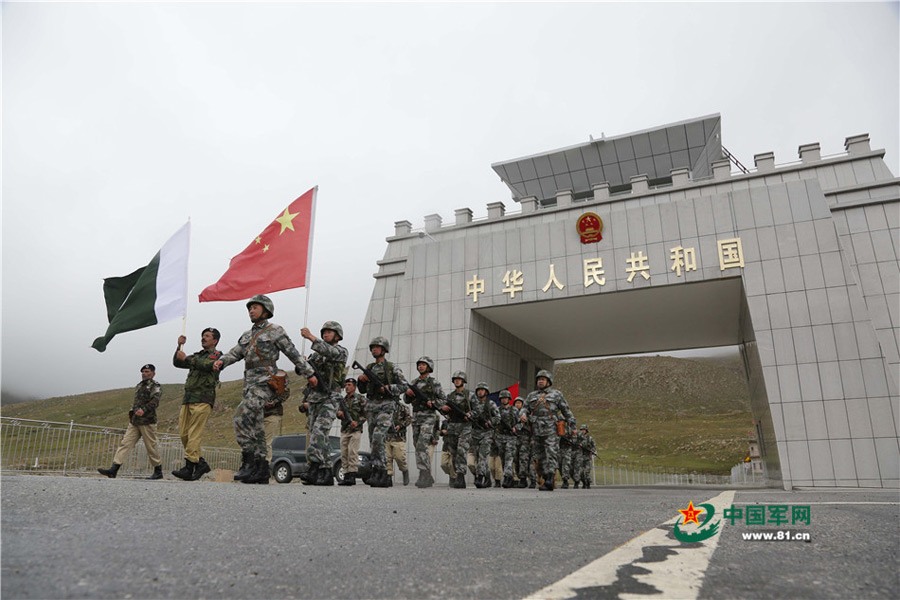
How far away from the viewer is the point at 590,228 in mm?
18141

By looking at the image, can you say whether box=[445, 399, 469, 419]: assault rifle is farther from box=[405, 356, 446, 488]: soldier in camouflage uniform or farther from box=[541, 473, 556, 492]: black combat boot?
box=[541, 473, 556, 492]: black combat boot

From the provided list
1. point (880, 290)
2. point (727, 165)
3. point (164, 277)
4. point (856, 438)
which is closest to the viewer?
point (164, 277)

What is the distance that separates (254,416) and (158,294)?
213 cm

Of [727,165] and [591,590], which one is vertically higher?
[727,165]

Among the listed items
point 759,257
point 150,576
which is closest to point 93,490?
point 150,576

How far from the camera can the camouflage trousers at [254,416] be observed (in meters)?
6.61

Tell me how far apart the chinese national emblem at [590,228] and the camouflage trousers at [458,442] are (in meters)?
9.87

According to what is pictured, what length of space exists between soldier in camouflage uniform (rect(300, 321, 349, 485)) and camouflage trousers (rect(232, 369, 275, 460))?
645 millimetres

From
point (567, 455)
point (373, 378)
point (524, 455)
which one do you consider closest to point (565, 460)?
A: point (567, 455)

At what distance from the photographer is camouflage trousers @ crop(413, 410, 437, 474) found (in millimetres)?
8758

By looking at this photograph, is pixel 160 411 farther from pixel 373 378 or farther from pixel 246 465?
pixel 246 465

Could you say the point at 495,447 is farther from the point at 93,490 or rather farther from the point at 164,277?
the point at 93,490

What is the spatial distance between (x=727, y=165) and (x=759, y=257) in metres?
4.44

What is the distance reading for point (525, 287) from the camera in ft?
61.1
